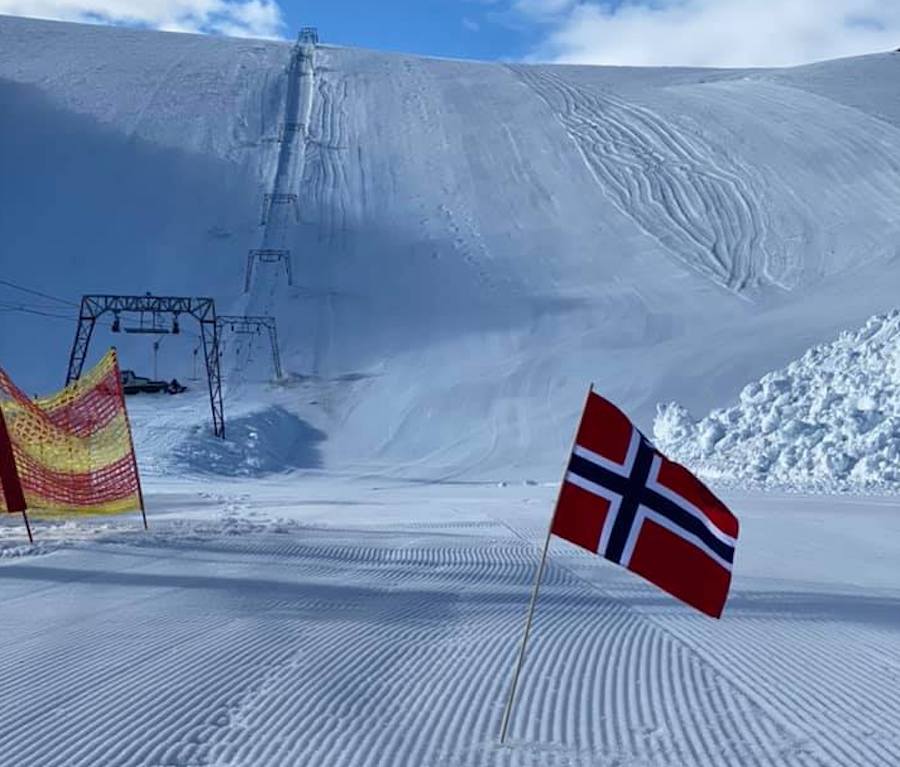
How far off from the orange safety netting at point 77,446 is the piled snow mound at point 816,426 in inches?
445

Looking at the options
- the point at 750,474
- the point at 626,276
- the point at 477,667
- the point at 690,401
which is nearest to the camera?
the point at 477,667

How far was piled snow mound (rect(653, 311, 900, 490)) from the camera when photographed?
21531 millimetres

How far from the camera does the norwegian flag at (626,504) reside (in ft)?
15.9

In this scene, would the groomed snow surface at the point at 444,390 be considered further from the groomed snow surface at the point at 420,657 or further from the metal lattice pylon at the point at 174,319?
the metal lattice pylon at the point at 174,319

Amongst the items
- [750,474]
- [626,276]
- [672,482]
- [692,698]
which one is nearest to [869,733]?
[692,698]

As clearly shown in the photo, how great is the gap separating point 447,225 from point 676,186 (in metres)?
8.93

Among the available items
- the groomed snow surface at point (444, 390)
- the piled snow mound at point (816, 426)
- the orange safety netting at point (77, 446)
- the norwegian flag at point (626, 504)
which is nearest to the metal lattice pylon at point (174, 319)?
the groomed snow surface at point (444, 390)

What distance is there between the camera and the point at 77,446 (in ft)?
48.6

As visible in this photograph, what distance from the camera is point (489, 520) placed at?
1545 centimetres

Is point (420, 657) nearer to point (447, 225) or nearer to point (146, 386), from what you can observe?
point (146, 386)

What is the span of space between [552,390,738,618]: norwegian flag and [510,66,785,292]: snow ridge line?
1467 inches

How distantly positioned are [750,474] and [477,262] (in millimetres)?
22872

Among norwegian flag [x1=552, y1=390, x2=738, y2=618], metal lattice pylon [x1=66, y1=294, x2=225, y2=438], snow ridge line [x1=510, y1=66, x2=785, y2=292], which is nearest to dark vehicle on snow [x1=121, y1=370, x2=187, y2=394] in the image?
metal lattice pylon [x1=66, y1=294, x2=225, y2=438]

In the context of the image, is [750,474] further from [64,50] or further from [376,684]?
[64,50]
